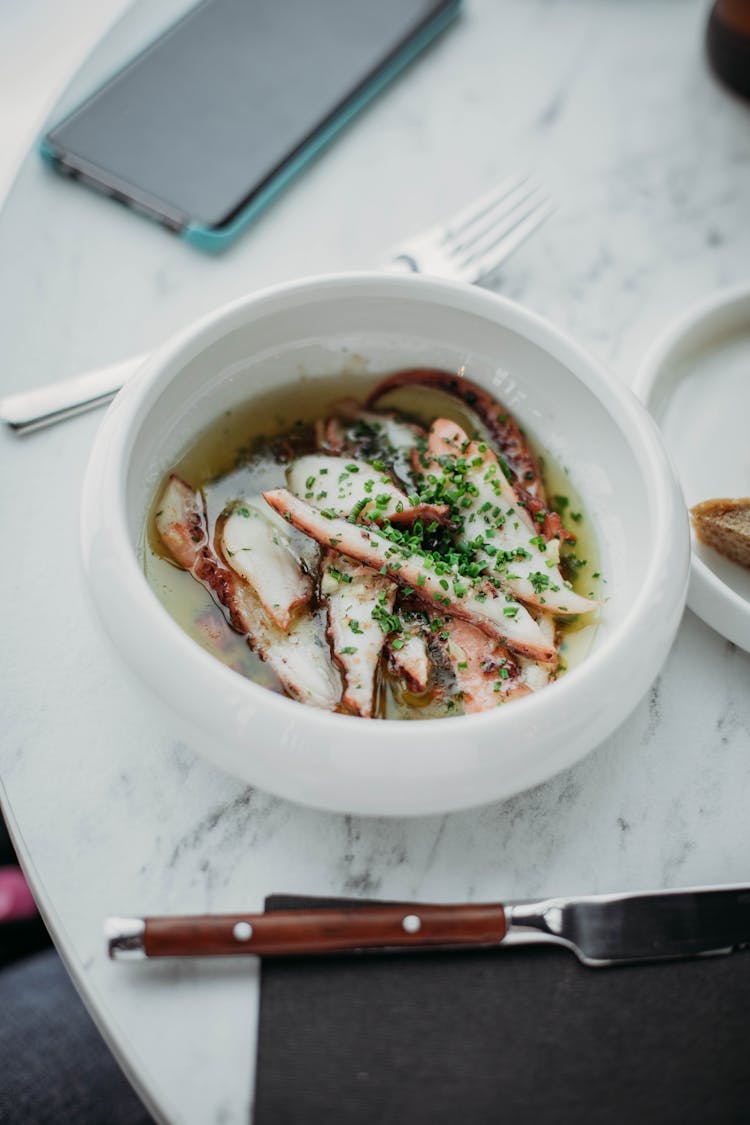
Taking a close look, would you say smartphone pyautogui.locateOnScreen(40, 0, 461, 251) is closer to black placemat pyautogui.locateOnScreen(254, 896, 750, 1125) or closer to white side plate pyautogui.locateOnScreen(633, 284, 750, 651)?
white side plate pyautogui.locateOnScreen(633, 284, 750, 651)

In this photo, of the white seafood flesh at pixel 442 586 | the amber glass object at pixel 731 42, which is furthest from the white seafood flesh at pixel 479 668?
the amber glass object at pixel 731 42

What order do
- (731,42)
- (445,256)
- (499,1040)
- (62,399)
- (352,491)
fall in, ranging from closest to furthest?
1. (499,1040)
2. (352,491)
3. (62,399)
4. (445,256)
5. (731,42)

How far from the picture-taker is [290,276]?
1285 millimetres

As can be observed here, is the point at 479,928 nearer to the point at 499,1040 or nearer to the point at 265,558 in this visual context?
the point at 499,1040

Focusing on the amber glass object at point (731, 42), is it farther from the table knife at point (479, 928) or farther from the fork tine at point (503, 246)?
the table knife at point (479, 928)

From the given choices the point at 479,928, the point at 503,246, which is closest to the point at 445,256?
the point at 503,246

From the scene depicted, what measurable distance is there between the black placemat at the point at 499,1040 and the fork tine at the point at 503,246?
0.82 metres

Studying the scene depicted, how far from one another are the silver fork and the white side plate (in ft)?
0.86

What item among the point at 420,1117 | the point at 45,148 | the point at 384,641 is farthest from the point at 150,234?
the point at 420,1117

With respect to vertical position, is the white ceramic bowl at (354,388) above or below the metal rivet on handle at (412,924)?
above

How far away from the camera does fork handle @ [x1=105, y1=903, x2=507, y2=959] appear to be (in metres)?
0.77

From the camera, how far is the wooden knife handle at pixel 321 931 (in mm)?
772

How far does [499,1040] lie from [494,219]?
100cm

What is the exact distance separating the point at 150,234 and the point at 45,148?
0.61 feet
